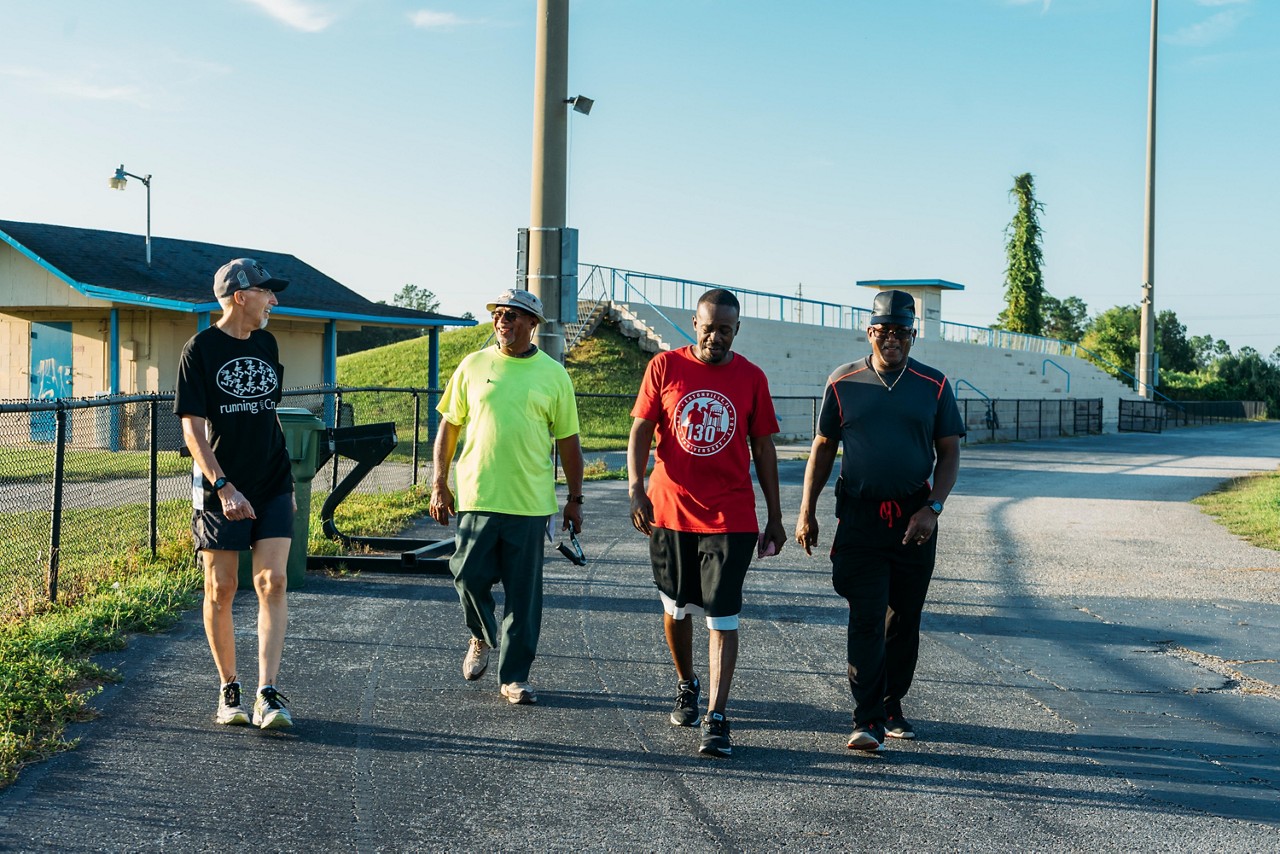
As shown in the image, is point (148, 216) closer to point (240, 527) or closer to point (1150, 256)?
point (240, 527)

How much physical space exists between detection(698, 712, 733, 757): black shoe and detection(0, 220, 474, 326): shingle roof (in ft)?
60.1

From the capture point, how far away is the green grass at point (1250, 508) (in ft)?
39.8

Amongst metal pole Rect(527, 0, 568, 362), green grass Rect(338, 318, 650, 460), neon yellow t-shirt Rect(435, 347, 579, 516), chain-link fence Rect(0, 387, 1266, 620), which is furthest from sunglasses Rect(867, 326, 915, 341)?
green grass Rect(338, 318, 650, 460)

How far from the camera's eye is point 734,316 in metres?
4.99

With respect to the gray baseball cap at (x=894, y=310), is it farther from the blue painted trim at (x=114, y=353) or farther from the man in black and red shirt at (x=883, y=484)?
the blue painted trim at (x=114, y=353)

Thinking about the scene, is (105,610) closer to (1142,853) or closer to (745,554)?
(745,554)

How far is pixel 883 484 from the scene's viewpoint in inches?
193

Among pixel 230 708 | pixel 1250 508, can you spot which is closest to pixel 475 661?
pixel 230 708

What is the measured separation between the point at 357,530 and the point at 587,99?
14.9ft

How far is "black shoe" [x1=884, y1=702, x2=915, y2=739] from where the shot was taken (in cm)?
512

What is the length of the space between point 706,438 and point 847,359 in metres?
34.3

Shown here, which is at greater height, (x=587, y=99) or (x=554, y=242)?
(x=587, y=99)

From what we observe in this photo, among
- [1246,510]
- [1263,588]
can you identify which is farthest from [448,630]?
[1246,510]

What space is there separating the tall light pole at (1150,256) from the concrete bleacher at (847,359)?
104 inches
